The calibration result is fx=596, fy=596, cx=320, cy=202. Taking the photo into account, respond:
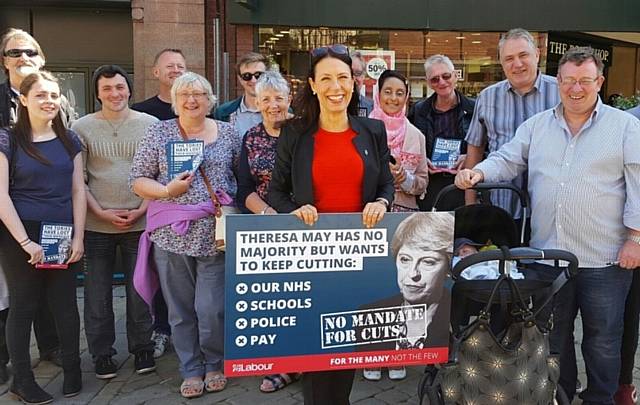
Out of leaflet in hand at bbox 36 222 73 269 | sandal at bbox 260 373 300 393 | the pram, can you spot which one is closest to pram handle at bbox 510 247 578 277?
the pram

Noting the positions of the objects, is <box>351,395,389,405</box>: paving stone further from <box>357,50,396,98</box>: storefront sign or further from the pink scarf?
<box>357,50,396,98</box>: storefront sign

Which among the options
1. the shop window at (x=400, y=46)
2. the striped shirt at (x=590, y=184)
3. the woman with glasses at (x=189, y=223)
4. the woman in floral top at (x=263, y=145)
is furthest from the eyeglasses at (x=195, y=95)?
the shop window at (x=400, y=46)

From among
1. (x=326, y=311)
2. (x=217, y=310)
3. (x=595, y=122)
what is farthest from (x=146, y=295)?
(x=595, y=122)

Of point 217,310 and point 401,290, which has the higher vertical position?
point 401,290

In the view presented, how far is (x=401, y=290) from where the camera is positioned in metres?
2.92

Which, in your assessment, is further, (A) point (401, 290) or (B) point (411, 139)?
(B) point (411, 139)

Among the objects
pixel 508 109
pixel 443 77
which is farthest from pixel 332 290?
pixel 443 77

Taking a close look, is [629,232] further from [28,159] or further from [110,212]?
[28,159]

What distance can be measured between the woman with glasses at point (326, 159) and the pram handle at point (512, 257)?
1.56 feet

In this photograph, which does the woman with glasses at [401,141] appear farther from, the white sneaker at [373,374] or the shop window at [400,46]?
the shop window at [400,46]

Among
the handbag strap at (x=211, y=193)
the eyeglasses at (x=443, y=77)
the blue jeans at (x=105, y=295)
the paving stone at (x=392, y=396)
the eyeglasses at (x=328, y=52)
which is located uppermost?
the eyeglasses at (x=443, y=77)

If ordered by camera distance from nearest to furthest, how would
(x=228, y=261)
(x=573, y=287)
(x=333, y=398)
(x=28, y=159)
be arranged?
(x=228, y=261) → (x=333, y=398) → (x=573, y=287) → (x=28, y=159)

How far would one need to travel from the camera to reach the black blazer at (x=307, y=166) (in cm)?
299

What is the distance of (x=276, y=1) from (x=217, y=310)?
17.8 ft
